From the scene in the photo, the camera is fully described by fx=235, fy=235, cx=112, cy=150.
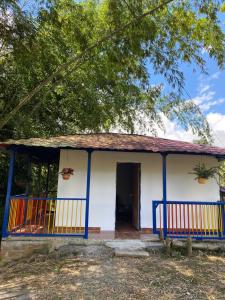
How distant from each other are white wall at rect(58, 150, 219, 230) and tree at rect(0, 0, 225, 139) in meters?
2.36

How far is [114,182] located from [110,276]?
3.36 metres

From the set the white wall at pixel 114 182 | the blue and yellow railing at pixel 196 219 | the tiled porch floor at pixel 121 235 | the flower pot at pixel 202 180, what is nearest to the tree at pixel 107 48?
the white wall at pixel 114 182

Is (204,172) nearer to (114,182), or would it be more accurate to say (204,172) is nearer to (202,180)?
(202,180)

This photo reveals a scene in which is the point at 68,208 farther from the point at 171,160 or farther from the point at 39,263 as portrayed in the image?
the point at 171,160

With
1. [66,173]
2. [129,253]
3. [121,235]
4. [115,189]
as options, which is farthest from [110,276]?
[66,173]

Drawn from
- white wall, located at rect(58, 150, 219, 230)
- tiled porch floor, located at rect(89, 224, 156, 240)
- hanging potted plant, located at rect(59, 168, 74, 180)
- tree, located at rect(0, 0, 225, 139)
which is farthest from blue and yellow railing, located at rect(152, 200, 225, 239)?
tree, located at rect(0, 0, 225, 139)

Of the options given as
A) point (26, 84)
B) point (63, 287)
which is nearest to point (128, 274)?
point (63, 287)

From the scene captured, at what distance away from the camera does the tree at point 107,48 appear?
5883 mm

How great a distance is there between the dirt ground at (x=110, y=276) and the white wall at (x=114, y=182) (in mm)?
1727

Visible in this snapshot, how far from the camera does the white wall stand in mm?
7312

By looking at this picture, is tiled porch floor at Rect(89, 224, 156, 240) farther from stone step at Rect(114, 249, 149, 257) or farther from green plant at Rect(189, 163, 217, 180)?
green plant at Rect(189, 163, 217, 180)

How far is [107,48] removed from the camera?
667 cm

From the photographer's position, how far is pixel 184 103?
12.0m

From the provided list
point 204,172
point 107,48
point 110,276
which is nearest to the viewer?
point 110,276
